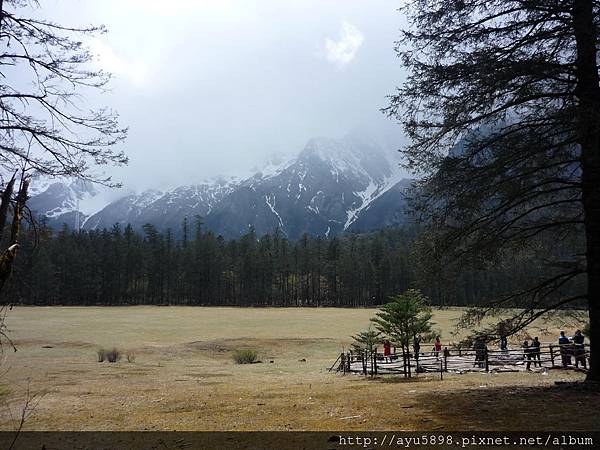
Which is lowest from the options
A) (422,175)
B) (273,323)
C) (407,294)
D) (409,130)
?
(273,323)

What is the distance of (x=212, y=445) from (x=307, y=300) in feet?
339

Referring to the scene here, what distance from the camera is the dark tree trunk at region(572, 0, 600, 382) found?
9.23 m

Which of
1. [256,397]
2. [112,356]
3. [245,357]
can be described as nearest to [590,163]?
[256,397]

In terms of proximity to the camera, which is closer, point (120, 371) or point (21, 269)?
point (21, 269)

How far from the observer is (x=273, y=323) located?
58500 millimetres

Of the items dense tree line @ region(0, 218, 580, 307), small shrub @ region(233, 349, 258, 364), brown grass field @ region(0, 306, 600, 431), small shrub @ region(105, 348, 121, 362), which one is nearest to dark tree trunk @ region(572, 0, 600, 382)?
brown grass field @ region(0, 306, 600, 431)

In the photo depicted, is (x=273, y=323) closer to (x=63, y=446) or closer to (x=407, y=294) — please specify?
(x=407, y=294)

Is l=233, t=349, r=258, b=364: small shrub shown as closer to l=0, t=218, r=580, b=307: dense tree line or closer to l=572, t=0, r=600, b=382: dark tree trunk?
l=572, t=0, r=600, b=382: dark tree trunk

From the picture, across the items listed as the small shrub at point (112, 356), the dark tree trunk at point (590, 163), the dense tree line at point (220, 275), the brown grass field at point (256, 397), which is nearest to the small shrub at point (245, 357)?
the brown grass field at point (256, 397)

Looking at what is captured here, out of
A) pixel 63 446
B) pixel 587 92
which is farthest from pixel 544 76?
pixel 63 446

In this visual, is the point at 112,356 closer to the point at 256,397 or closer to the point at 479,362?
the point at 256,397

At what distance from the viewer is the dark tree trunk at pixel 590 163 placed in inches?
363

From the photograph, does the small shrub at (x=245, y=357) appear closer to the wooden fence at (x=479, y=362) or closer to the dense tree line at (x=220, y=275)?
the wooden fence at (x=479, y=362)

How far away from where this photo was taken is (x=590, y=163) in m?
9.34
